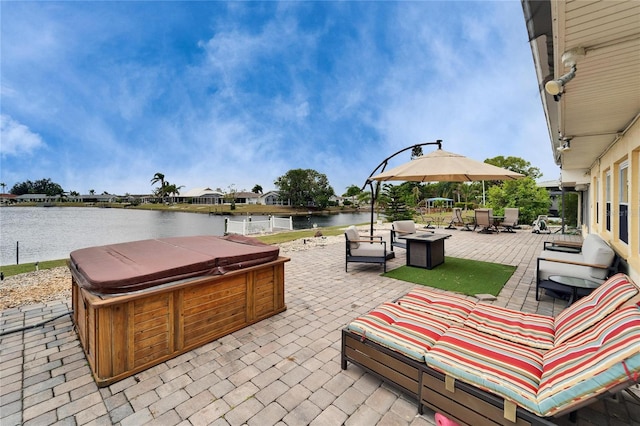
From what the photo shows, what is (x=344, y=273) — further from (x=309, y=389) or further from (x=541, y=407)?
(x=541, y=407)

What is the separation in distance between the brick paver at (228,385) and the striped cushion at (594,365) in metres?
0.59

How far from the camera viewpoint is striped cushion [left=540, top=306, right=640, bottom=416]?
54.2 inches

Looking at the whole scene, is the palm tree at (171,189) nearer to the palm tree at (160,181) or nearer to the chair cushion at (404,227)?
the palm tree at (160,181)

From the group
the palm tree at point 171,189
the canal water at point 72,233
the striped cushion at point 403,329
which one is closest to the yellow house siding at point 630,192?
the striped cushion at point 403,329

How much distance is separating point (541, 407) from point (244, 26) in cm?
3879

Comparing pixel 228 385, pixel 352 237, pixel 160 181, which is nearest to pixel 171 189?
pixel 160 181

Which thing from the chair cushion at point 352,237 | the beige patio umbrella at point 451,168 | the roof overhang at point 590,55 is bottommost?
the chair cushion at point 352,237

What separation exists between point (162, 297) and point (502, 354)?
9.27 feet

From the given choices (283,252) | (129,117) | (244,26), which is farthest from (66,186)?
(283,252)

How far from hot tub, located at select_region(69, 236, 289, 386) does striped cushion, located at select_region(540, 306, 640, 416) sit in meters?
2.77

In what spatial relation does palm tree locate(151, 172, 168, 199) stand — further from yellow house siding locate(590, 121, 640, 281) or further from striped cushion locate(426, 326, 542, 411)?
striped cushion locate(426, 326, 542, 411)

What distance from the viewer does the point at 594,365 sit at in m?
1.49

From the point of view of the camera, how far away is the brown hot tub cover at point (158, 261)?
2.42 m

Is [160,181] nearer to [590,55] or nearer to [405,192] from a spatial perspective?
[405,192]
